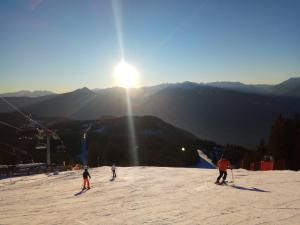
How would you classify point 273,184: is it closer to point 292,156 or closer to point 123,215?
point 123,215

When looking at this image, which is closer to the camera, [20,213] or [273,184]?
[20,213]

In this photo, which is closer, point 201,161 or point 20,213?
point 20,213

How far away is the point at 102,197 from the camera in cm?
2122

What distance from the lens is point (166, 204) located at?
17578mm

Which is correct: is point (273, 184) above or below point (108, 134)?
below

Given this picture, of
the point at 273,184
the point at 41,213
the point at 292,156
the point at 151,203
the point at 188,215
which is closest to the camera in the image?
the point at 188,215

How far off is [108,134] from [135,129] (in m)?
18.1

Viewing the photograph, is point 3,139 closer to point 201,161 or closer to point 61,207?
point 201,161

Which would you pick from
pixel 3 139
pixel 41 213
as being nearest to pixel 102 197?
pixel 41 213

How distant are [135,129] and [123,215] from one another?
181305mm

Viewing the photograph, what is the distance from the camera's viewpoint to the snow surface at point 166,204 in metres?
14.3

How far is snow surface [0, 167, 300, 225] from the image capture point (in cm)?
1430

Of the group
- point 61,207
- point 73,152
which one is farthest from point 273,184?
point 73,152

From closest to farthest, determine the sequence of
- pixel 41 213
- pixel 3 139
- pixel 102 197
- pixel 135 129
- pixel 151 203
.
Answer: pixel 41 213
pixel 151 203
pixel 102 197
pixel 3 139
pixel 135 129
